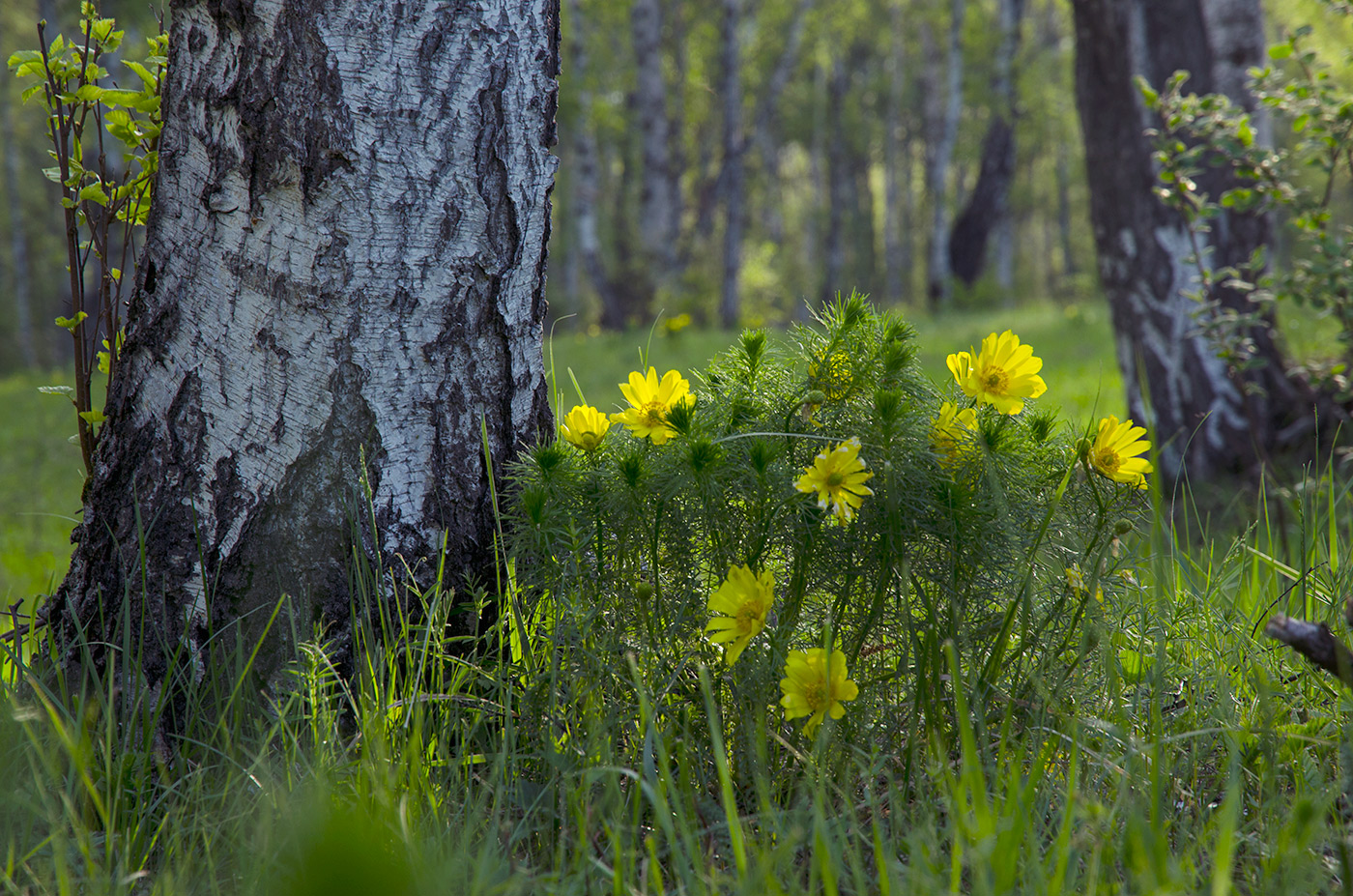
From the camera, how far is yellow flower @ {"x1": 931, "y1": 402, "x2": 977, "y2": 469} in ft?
4.56

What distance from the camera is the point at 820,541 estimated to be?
1.39 metres

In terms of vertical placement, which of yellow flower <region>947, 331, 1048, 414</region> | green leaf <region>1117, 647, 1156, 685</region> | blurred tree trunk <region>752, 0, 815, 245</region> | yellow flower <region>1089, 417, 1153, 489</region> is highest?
blurred tree trunk <region>752, 0, 815, 245</region>

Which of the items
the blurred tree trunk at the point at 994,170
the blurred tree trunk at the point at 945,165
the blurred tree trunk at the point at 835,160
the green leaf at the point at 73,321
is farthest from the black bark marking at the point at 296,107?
the blurred tree trunk at the point at 835,160

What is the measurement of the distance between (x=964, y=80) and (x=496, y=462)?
17698 mm

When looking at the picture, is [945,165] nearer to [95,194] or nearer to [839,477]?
[95,194]

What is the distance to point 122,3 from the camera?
45.2 ft

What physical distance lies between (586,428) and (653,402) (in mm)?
135

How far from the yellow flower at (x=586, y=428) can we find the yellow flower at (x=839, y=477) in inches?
15.7

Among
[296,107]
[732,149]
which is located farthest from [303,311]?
[732,149]

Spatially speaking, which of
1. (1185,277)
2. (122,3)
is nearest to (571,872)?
(1185,277)

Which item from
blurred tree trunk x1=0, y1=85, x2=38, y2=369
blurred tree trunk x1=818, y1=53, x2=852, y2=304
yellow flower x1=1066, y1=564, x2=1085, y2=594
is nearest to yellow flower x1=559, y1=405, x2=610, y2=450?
yellow flower x1=1066, y1=564, x2=1085, y2=594

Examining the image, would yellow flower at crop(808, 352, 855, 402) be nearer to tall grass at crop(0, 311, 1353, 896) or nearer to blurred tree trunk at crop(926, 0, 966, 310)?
tall grass at crop(0, 311, 1353, 896)

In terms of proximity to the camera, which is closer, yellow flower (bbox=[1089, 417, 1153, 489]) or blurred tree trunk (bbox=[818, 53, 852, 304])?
yellow flower (bbox=[1089, 417, 1153, 489])

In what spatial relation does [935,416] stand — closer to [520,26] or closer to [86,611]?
[520,26]
